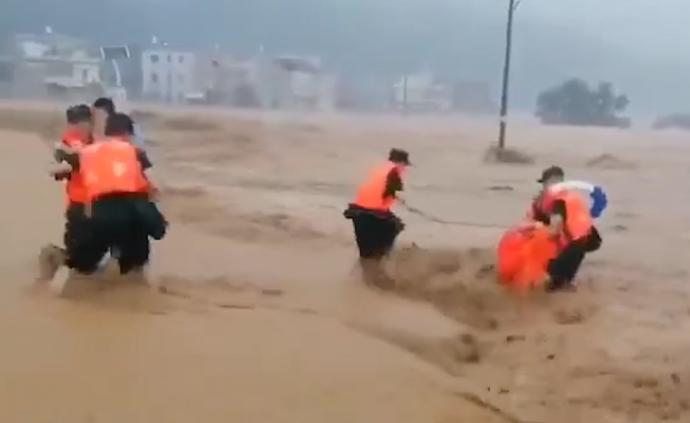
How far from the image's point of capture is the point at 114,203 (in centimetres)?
640

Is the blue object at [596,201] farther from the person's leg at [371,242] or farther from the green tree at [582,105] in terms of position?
the green tree at [582,105]

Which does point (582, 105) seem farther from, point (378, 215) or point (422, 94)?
point (378, 215)

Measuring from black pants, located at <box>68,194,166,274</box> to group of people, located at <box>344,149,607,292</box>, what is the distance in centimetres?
191

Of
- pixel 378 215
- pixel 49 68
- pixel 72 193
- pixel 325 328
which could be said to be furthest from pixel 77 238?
pixel 49 68

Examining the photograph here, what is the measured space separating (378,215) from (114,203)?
2.22 metres

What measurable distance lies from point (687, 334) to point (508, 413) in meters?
1.94

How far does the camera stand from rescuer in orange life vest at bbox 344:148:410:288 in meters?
7.91

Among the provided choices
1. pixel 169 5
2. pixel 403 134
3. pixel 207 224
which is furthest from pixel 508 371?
pixel 169 5

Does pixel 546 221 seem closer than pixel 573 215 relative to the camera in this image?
No

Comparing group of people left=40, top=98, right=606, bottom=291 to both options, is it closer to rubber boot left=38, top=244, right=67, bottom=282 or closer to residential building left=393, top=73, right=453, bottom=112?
rubber boot left=38, top=244, right=67, bottom=282

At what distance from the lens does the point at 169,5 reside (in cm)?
4731

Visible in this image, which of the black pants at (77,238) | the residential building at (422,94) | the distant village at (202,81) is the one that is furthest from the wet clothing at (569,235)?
the residential building at (422,94)

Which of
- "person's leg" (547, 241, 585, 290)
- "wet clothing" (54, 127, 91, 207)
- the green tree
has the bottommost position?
the green tree

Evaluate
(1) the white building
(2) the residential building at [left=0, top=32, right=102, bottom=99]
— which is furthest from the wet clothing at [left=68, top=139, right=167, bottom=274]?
(1) the white building
